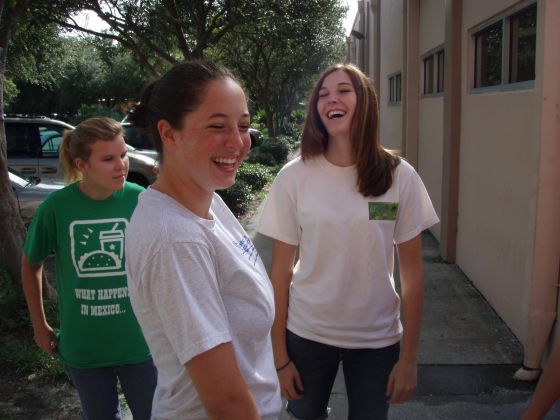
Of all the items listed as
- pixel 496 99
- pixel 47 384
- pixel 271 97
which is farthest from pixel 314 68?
pixel 47 384

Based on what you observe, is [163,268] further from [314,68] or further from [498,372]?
[314,68]

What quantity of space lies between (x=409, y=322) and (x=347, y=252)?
1.35 feet

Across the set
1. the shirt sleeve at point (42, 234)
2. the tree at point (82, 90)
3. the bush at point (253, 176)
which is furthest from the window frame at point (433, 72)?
the tree at point (82, 90)

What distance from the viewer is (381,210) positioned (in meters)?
2.27

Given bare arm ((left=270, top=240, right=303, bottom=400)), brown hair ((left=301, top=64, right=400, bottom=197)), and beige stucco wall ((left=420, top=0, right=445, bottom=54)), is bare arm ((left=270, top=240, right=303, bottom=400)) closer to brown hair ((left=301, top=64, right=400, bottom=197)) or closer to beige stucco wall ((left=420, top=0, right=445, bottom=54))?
brown hair ((left=301, top=64, right=400, bottom=197))

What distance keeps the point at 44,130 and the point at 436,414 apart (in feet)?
28.9

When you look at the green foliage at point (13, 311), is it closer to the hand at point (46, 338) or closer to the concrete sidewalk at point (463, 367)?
the hand at point (46, 338)

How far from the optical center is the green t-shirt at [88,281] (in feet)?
8.09

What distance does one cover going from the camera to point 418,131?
990cm

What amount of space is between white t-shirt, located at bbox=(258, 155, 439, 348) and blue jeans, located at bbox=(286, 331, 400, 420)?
0.15 ft

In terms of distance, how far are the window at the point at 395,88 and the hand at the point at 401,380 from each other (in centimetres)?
1122

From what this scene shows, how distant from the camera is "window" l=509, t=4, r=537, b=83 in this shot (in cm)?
453

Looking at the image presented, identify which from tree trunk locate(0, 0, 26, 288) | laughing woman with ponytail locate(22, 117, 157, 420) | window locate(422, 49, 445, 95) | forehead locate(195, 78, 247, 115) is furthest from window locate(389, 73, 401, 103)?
forehead locate(195, 78, 247, 115)

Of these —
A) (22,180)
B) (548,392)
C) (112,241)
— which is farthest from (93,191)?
(22,180)
